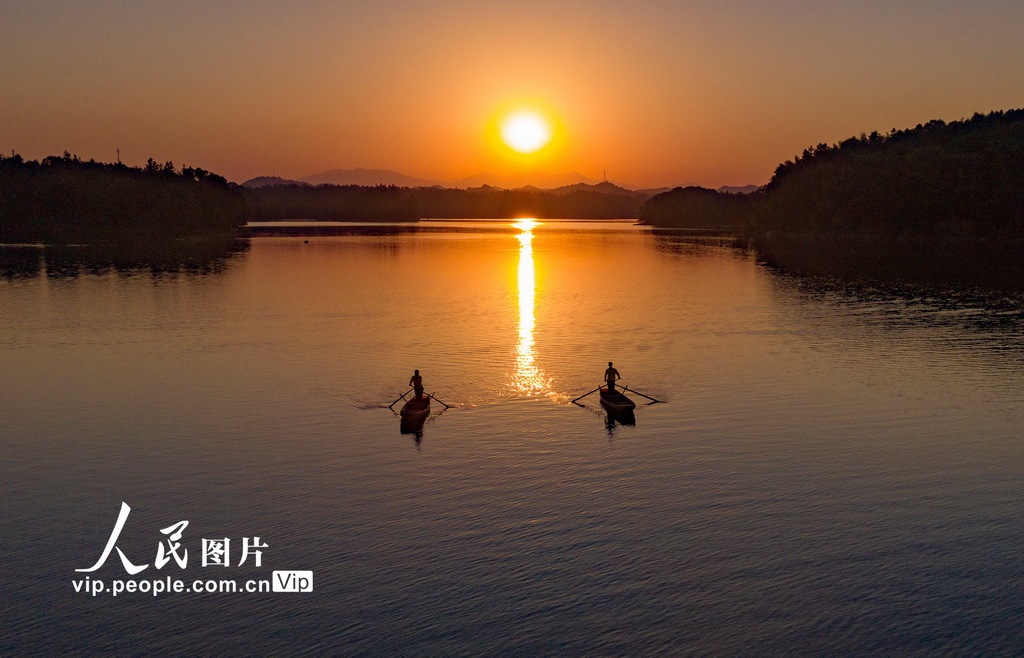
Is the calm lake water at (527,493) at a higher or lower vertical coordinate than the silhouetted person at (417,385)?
lower

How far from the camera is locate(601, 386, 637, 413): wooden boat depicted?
163 ft

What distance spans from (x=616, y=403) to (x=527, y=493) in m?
14.3

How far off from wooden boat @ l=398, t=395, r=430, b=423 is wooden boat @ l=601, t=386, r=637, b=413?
10.5m

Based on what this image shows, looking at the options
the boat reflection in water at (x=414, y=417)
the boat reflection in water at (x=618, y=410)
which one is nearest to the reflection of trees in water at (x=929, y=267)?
the boat reflection in water at (x=618, y=410)

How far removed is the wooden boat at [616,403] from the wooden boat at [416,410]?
10469 mm

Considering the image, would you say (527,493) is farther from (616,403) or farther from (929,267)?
(929,267)

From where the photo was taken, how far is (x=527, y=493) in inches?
1460

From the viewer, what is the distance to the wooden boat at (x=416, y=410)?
158 feet

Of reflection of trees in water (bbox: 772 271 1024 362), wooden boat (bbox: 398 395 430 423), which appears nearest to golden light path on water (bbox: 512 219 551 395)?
wooden boat (bbox: 398 395 430 423)

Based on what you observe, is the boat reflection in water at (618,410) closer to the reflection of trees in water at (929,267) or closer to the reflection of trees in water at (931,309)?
the reflection of trees in water at (931,309)

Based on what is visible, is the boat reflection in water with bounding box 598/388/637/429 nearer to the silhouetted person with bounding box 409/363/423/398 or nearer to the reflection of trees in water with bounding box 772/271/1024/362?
the silhouetted person with bounding box 409/363/423/398

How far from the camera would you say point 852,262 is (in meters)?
181

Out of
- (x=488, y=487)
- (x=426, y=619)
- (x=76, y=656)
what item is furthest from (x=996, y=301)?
(x=76, y=656)

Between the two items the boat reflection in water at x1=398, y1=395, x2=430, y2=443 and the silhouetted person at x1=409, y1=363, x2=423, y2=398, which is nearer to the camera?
the boat reflection in water at x1=398, y1=395, x2=430, y2=443
